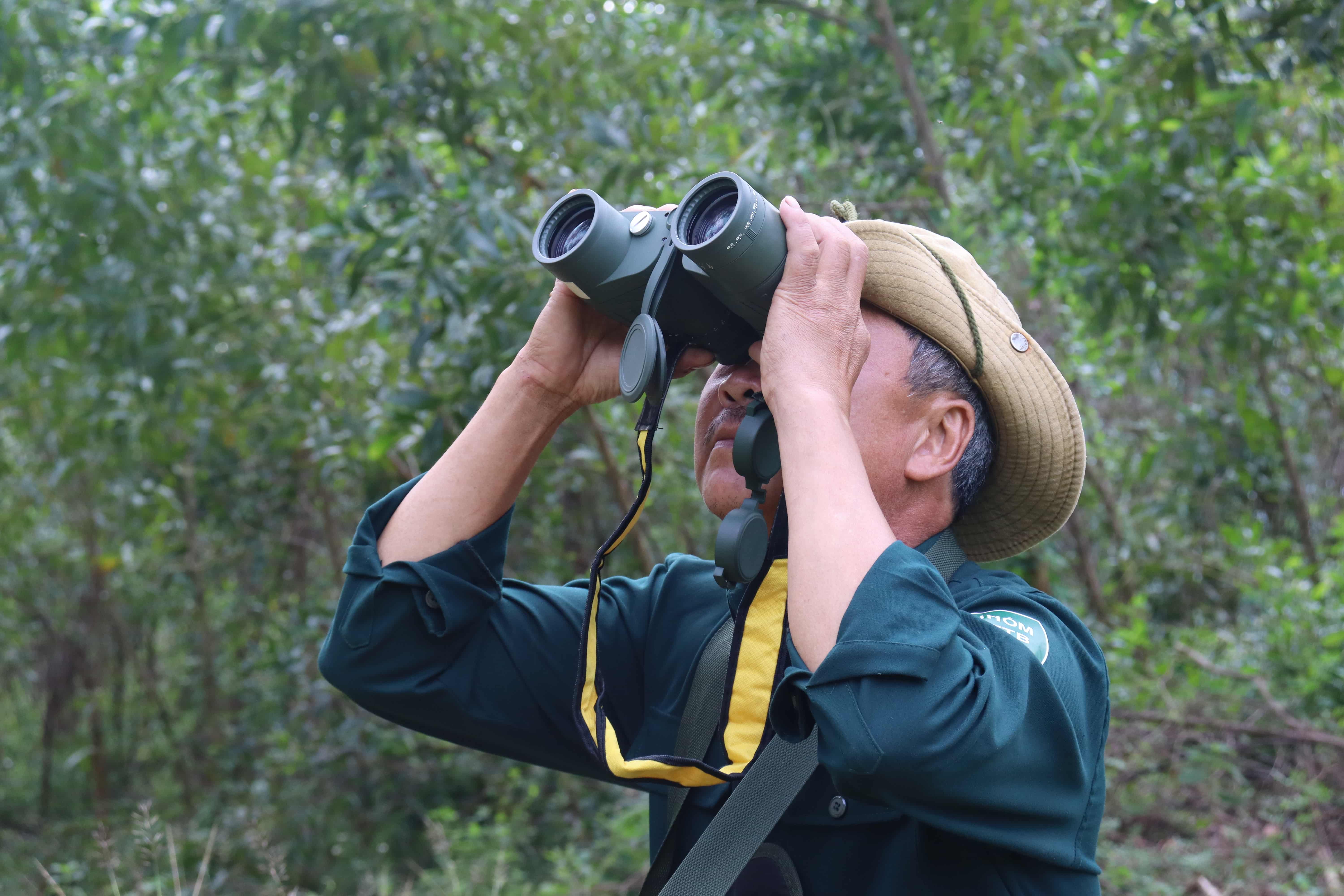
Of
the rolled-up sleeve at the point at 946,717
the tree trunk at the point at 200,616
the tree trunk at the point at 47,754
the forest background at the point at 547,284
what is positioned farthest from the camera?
the tree trunk at the point at 47,754

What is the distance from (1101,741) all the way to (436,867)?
412cm

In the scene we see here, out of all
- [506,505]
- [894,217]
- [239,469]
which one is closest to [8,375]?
[239,469]

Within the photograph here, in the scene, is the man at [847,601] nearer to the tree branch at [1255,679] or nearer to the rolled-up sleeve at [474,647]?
the rolled-up sleeve at [474,647]

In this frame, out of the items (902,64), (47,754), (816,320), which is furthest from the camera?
(47,754)

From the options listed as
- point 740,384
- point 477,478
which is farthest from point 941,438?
point 477,478

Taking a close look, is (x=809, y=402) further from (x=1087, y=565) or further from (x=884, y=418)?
(x=1087, y=565)

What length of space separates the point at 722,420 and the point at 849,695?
2.01 ft

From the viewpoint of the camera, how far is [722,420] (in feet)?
5.27

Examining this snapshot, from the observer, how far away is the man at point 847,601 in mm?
1084

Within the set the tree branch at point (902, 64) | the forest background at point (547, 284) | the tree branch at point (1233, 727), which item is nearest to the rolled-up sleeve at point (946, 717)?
the forest background at point (547, 284)

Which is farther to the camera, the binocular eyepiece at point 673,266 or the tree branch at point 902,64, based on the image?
the tree branch at point 902,64

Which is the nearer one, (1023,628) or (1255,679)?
(1023,628)

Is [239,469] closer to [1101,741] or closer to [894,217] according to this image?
[894,217]

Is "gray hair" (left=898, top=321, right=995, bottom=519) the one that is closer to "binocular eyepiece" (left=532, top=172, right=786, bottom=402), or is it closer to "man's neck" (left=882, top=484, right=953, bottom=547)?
"man's neck" (left=882, top=484, right=953, bottom=547)
